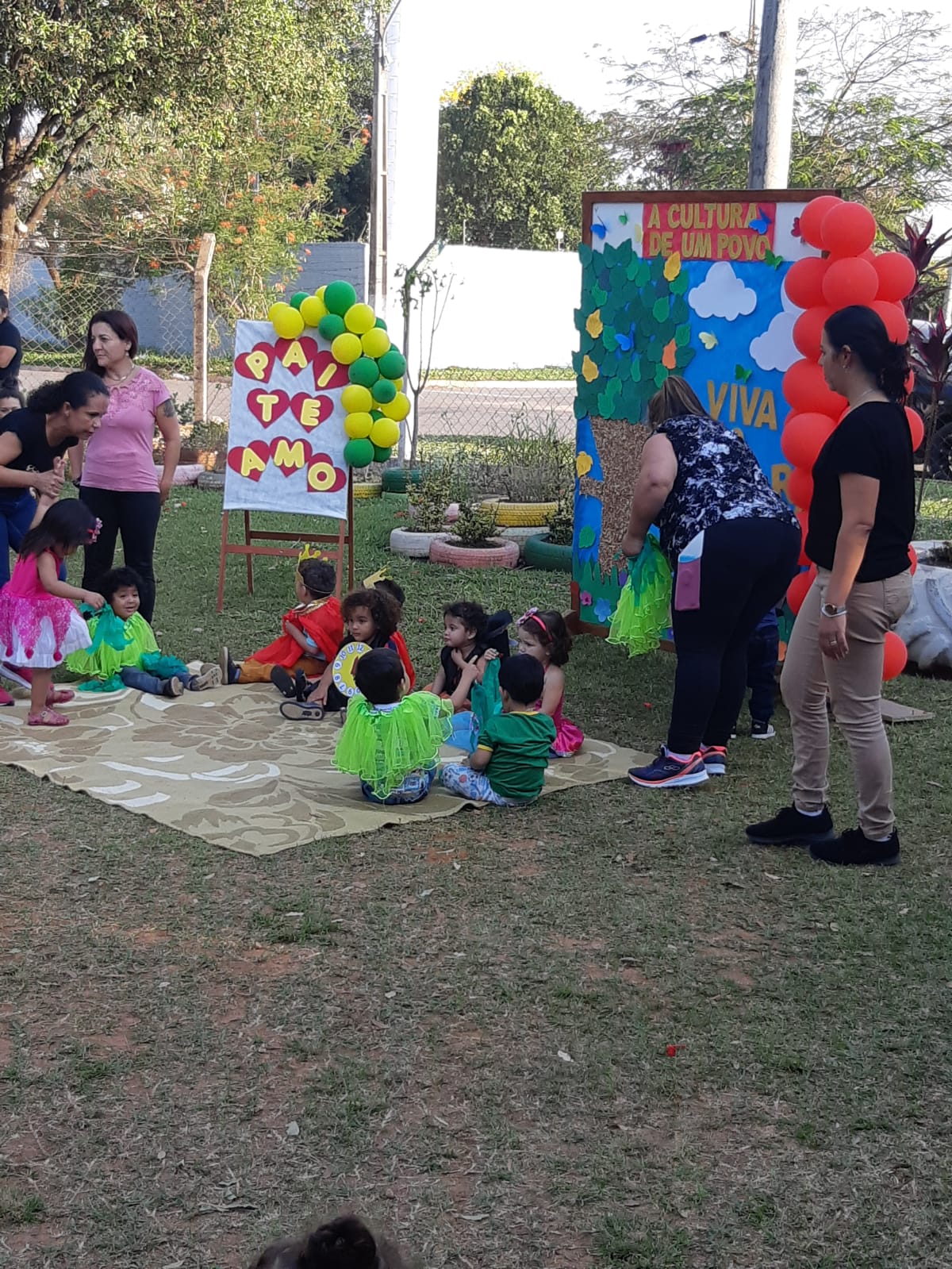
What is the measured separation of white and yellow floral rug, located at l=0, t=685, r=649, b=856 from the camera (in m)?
4.99

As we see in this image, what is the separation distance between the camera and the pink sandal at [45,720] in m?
6.09

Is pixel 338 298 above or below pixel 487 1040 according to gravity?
above

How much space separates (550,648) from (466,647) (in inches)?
16.1

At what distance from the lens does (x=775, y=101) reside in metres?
7.57

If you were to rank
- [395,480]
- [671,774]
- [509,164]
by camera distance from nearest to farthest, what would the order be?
[671,774]
[395,480]
[509,164]

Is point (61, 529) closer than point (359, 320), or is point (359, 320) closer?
point (61, 529)

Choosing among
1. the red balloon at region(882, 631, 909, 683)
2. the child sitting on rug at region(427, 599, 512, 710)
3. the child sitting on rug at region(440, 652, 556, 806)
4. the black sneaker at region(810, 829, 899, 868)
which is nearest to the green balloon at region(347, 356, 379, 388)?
the child sitting on rug at region(427, 599, 512, 710)

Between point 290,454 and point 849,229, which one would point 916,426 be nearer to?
point 849,229

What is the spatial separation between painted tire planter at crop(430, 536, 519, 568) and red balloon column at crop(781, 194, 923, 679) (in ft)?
13.1

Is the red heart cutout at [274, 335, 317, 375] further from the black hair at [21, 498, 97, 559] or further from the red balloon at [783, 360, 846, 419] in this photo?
the red balloon at [783, 360, 846, 419]

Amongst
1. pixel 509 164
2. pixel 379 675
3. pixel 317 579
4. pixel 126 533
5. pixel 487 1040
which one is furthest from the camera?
pixel 509 164

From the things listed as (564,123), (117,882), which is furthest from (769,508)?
(564,123)

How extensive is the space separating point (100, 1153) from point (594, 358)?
5365 millimetres

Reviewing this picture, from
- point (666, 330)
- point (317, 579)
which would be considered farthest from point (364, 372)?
point (666, 330)
